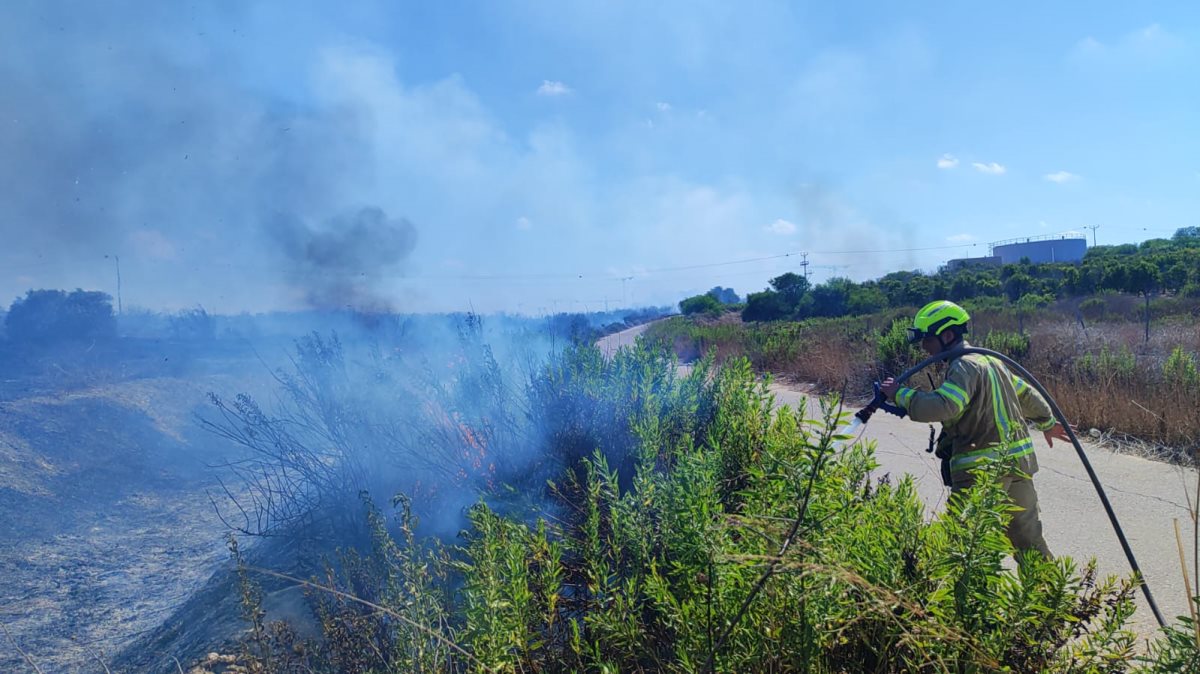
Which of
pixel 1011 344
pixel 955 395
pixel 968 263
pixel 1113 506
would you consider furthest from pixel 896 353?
pixel 968 263

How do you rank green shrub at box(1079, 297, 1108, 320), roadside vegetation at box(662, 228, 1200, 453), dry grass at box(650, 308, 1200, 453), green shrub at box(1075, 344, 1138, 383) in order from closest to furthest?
dry grass at box(650, 308, 1200, 453), roadside vegetation at box(662, 228, 1200, 453), green shrub at box(1075, 344, 1138, 383), green shrub at box(1079, 297, 1108, 320)

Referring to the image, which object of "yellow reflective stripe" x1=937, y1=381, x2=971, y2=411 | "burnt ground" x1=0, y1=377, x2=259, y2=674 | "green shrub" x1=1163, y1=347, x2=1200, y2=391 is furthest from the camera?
"green shrub" x1=1163, y1=347, x2=1200, y2=391

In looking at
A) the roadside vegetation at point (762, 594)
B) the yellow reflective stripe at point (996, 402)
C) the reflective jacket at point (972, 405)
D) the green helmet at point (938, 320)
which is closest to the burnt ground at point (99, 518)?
the roadside vegetation at point (762, 594)

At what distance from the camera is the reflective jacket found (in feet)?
10.3

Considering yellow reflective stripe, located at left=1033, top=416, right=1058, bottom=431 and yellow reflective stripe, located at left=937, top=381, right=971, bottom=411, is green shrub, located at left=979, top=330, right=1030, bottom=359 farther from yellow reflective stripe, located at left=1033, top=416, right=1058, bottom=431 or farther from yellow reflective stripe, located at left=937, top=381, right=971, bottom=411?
yellow reflective stripe, located at left=937, top=381, right=971, bottom=411

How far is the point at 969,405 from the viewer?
3225 mm

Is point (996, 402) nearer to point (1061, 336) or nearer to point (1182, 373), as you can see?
point (1182, 373)

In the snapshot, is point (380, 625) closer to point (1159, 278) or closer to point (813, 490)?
point (813, 490)

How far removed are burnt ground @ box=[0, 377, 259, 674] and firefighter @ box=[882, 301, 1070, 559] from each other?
219 inches

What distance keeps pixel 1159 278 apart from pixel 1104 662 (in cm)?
2720

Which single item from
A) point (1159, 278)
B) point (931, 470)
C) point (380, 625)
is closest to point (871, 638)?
point (380, 625)

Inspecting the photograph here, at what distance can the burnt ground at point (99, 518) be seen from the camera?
196 inches

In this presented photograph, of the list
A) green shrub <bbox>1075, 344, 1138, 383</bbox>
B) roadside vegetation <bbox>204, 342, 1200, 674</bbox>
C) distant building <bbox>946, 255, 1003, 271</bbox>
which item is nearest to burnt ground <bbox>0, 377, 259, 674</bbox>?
roadside vegetation <bbox>204, 342, 1200, 674</bbox>

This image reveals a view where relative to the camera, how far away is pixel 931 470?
6488mm
